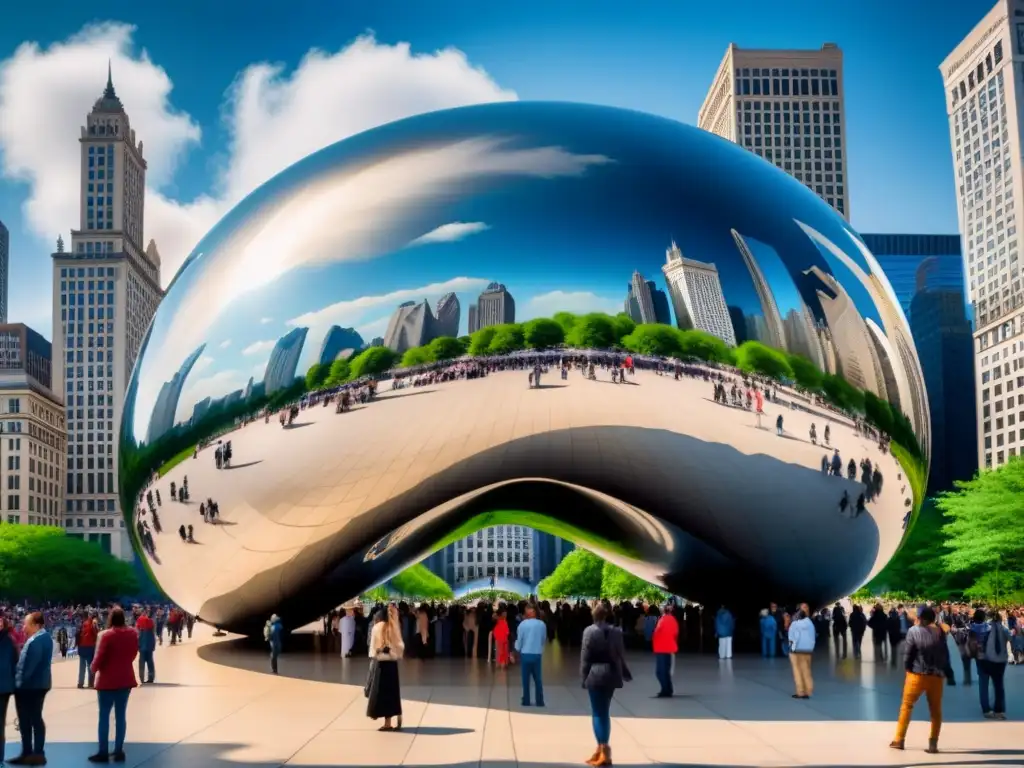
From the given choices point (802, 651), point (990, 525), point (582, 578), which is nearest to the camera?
point (802, 651)

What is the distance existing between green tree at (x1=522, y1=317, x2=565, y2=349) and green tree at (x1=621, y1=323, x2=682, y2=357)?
839 millimetres

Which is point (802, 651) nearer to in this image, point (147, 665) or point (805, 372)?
point (805, 372)

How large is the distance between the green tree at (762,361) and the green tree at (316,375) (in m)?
5.04

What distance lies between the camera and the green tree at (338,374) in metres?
14.4

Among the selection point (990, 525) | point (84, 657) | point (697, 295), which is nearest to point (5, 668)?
point (84, 657)

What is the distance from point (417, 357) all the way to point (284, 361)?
Answer: 1.75 m

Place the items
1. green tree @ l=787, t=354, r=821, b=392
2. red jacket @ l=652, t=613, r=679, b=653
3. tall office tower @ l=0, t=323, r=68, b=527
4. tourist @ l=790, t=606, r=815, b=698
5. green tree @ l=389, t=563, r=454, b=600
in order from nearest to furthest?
tourist @ l=790, t=606, r=815, b=698, red jacket @ l=652, t=613, r=679, b=653, green tree @ l=787, t=354, r=821, b=392, green tree @ l=389, t=563, r=454, b=600, tall office tower @ l=0, t=323, r=68, b=527

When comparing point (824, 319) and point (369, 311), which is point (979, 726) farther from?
point (369, 311)

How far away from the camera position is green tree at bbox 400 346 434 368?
14203 mm

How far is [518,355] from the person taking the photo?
14.3 metres

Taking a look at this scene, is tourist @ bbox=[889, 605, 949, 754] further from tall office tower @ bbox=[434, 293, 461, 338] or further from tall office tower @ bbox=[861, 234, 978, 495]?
tall office tower @ bbox=[861, 234, 978, 495]

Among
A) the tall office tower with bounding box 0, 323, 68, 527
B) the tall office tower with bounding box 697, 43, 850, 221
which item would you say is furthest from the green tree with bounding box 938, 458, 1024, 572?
the tall office tower with bounding box 697, 43, 850, 221

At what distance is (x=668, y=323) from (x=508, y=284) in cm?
199

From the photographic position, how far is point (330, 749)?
954cm
